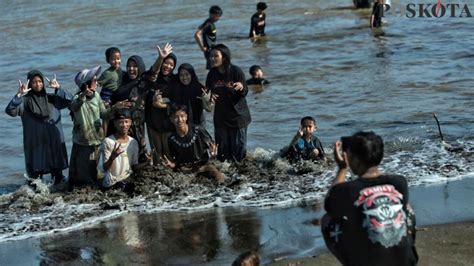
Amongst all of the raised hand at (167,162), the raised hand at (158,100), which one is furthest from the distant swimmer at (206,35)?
the raised hand at (167,162)

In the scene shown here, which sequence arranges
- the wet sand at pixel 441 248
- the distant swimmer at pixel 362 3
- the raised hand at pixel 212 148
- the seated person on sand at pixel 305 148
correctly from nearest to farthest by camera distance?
the wet sand at pixel 441 248, the raised hand at pixel 212 148, the seated person on sand at pixel 305 148, the distant swimmer at pixel 362 3

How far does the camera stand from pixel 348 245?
4453 millimetres

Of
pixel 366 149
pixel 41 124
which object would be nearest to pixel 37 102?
pixel 41 124

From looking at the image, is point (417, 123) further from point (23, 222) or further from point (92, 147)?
point (23, 222)

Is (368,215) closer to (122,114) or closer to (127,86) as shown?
(122,114)

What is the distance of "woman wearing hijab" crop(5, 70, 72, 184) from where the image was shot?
9.57 metres

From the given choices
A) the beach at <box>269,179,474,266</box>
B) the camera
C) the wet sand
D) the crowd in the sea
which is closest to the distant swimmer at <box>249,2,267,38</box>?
the crowd in the sea

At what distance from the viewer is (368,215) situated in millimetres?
4391

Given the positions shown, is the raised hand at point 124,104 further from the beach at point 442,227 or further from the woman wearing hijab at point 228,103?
the beach at point 442,227

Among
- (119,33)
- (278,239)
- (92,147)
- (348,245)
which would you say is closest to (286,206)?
(278,239)

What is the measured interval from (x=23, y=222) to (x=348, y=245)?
5.24 m

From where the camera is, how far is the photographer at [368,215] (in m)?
4.39

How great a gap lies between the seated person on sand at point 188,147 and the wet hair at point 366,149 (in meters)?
4.99

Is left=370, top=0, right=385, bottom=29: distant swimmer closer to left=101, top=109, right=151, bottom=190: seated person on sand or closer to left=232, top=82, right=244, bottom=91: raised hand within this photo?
left=232, top=82, right=244, bottom=91: raised hand
